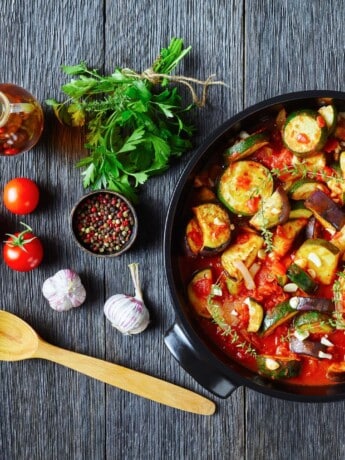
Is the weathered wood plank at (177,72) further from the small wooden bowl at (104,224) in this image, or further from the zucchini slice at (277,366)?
the zucchini slice at (277,366)

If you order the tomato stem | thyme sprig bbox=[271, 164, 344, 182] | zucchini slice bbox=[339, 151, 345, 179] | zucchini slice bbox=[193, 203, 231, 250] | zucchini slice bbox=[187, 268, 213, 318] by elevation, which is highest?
zucchini slice bbox=[339, 151, 345, 179]

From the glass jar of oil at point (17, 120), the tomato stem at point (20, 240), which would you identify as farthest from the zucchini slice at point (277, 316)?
the glass jar of oil at point (17, 120)

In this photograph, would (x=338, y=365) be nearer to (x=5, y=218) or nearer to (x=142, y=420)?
(x=142, y=420)

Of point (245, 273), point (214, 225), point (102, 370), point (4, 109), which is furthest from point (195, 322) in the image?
point (4, 109)

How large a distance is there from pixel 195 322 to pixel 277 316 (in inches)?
11.7

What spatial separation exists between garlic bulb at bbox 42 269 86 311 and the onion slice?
0.62m

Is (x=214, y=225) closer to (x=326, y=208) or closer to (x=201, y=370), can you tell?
(x=326, y=208)

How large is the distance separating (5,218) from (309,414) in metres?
1.43

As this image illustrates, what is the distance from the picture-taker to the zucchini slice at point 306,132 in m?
2.38

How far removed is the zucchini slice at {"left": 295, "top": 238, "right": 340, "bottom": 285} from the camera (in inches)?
93.8

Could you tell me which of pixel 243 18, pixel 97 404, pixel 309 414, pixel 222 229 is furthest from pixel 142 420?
pixel 243 18

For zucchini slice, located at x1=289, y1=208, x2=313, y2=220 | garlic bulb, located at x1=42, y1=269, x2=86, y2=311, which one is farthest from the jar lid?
zucchini slice, located at x1=289, y1=208, x2=313, y2=220

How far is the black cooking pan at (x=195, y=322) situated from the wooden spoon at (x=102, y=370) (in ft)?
0.82

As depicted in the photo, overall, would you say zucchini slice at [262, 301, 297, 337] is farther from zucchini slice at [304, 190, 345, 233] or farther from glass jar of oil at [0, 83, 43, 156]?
glass jar of oil at [0, 83, 43, 156]
